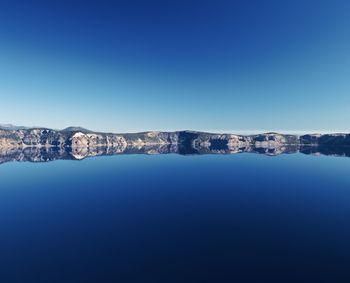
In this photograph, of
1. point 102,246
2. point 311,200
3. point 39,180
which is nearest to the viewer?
point 102,246

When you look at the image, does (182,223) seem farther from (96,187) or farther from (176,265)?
(96,187)

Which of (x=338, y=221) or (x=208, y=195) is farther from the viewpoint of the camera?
(x=208, y=195)

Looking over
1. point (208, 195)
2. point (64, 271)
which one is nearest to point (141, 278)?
point (64, 271)

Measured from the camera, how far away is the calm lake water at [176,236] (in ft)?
114

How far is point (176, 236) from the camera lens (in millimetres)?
48938

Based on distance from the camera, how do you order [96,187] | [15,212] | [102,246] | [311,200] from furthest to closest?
1. [96,187]
2. [311,200]
3. [15,212]
4. [102,246]

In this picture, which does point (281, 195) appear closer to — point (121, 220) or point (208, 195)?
point (208, 195)

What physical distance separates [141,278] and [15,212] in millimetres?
54680

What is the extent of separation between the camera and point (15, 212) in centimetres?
6831

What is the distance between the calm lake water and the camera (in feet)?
114

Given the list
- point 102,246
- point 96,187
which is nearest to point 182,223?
point 102,246

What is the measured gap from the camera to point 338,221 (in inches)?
2286

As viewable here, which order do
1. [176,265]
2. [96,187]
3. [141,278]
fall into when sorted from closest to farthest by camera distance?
[141,278] < [176,265] < [96,187]

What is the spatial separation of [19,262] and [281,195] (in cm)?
8328
